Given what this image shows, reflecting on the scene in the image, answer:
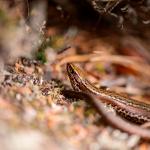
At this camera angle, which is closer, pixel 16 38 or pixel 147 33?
pixel 16 38

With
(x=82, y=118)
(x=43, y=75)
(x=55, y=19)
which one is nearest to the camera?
(x=82, y=118)

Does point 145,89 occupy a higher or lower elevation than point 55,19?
lower

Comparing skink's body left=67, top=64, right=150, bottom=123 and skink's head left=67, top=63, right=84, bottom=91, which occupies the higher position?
skink's head left=67, top=63, right=84, bottom=91

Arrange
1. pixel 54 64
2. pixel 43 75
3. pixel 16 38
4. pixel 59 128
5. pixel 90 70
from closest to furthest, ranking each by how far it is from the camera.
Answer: pixel 59 128 → pixel 16 38 → pixel 43 75 → pixel 54 64 → pixel 90 70

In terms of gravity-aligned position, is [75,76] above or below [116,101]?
above

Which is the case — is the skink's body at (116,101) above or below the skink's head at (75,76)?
below

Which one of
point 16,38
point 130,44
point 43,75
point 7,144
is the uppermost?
point 130,44

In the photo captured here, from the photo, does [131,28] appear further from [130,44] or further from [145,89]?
[145,89]

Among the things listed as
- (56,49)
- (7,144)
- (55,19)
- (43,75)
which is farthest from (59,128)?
(55,19)
